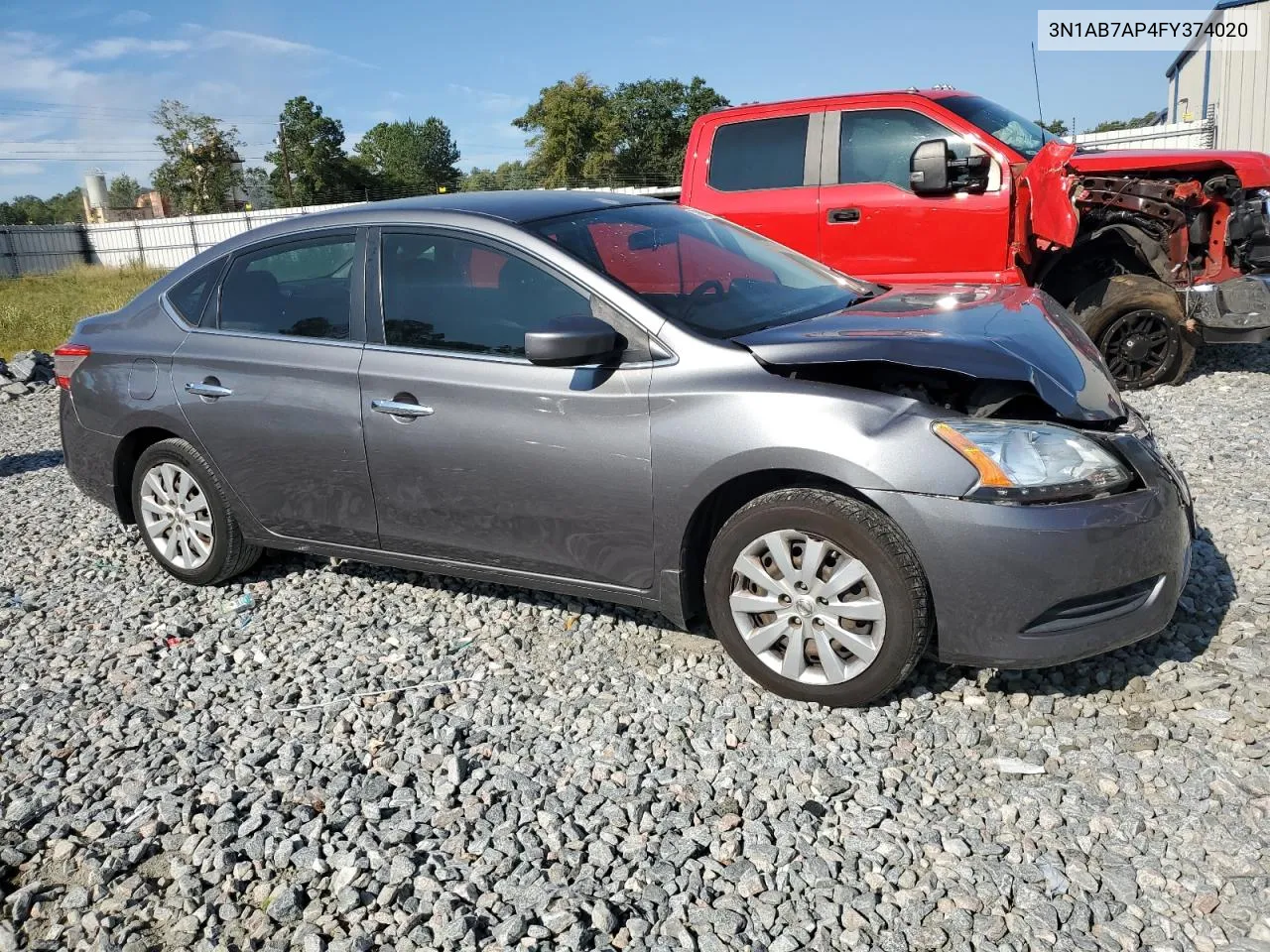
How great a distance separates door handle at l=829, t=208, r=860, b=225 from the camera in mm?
7172

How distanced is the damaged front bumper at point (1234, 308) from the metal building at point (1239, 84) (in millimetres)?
18344

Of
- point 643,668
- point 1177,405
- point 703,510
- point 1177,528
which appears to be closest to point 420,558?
point 643,668

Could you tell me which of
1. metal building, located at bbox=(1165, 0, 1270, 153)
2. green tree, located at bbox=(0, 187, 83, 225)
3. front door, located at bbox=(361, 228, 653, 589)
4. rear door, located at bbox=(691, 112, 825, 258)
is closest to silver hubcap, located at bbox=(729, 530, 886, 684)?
front door, located at bbox=(361, 228, 653, 589)

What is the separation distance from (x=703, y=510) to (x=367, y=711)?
1413 millimetres

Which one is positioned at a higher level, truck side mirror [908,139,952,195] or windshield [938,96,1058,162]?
windshield [938,96,1058,162]

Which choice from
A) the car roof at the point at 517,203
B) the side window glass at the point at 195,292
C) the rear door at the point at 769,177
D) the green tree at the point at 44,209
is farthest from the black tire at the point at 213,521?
the green tree at the point at 44,209

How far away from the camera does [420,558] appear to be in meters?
4.04

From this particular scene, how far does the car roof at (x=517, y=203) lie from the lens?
393 centimetres

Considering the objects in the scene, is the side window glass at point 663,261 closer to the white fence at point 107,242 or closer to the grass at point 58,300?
the grass at point 58,300

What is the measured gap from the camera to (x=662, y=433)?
334 centimetres

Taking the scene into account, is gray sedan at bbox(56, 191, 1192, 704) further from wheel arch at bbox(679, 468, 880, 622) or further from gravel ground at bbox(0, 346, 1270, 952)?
gravel ground at bbox(0, 346, 1270, 952)

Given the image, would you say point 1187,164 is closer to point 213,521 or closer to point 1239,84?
point 213,521

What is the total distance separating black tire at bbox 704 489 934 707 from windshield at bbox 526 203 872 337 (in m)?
0.69

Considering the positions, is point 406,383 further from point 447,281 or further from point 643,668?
point 643,668
